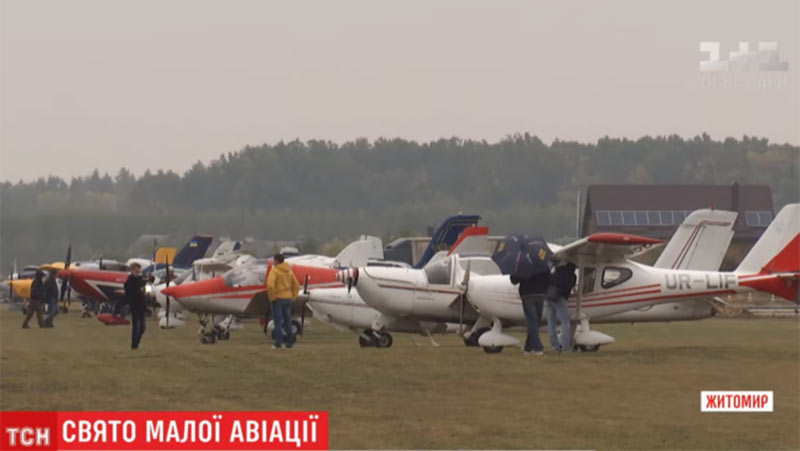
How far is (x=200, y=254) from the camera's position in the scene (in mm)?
49000

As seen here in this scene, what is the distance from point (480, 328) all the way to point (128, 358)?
6217 mm

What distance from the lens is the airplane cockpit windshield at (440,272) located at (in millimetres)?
21578

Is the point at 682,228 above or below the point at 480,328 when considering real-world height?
above

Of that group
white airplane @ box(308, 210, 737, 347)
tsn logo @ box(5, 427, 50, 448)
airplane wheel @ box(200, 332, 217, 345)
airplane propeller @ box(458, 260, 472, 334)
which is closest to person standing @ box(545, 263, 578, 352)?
airplane propeller @ box(458, 260, 472, 334)

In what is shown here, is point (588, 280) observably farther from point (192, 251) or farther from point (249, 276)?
point (192, 251)

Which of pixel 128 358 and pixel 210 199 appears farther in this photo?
pixel 210 199

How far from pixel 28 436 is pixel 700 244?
1544 centimetres

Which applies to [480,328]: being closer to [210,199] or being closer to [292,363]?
[292,363]

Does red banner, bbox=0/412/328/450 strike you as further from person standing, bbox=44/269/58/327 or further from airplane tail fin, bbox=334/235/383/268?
person standing, bbox=44/269/58/327

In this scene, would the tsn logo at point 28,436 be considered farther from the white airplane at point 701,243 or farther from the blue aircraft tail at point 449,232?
the blue aircraft tail at point 449,232

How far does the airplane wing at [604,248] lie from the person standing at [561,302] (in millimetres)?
421

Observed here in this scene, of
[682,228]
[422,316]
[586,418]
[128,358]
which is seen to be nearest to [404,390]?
[586,418]

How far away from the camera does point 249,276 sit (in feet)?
83.7

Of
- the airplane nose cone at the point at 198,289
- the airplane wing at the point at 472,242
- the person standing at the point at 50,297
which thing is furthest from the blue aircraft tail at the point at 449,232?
the person standing at the point at 50,297
